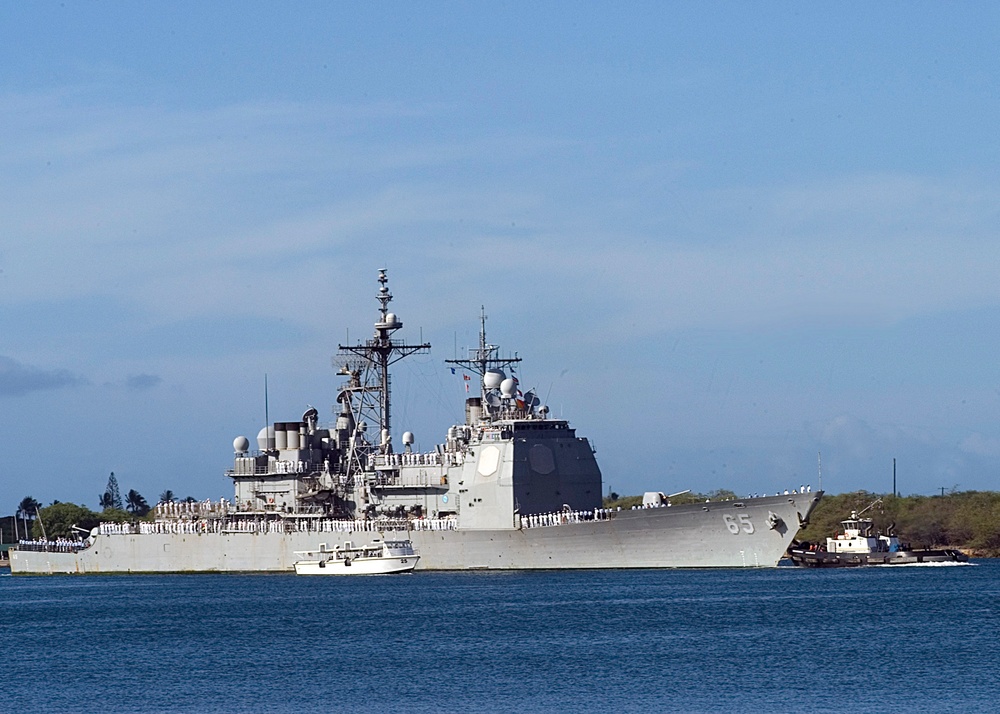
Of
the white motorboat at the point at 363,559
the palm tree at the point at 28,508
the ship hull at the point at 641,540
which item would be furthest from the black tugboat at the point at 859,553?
the palm tree at the point at 28,508

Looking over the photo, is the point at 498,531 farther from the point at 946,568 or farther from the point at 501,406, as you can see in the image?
the point at 946,568

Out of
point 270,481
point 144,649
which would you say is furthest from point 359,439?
point 144,649

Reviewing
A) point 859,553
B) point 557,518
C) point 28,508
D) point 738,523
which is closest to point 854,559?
point 859,553

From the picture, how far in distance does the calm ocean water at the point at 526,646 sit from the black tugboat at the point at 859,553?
7261mm

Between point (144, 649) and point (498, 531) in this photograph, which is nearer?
point (144, 649)

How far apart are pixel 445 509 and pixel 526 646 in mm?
23296

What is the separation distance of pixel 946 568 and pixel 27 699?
42.6m

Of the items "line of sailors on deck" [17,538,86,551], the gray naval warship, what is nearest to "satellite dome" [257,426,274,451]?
the gray naval warship

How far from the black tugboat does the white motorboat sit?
16634 mm

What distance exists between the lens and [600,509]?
57.6 m

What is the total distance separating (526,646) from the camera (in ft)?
119

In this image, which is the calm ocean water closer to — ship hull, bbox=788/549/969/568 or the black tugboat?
ship hull, bbox=788/549/969/568

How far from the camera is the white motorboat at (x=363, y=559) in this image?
58.7 metres

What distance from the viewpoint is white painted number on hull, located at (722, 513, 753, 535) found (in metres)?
52.4
